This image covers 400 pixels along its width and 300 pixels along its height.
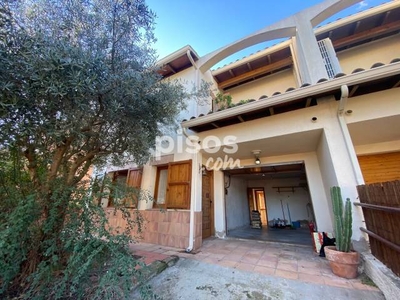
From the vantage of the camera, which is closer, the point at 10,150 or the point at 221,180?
the point at 10,150

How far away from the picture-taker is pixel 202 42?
5.91 meters

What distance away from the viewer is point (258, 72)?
648 centimetres

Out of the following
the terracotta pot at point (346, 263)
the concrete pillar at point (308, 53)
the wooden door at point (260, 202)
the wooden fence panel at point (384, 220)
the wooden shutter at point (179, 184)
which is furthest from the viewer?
the wooden door at point (260, 202)

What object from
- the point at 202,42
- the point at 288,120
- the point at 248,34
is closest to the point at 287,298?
the point at 288,120

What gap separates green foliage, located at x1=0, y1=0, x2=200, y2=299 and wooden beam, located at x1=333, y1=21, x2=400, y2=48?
20.3ft

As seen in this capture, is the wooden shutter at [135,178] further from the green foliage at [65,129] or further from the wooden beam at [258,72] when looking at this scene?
the wooden beam at [258,72]

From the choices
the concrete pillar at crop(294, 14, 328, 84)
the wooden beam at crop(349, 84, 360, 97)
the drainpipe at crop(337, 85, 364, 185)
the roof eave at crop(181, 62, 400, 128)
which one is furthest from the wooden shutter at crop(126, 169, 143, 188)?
the wooden beam at crop(349, 84, 360, 97)

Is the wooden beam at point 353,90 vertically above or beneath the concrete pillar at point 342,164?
above

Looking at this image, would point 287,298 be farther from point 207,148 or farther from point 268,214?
point 268,214

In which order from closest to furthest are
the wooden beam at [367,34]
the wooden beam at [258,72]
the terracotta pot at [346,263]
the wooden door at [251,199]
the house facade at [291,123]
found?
the terracotta pot at [346,263] < the house facade at [291,123] < the wooden beam at [367,34] < the wooden beam at [258,72] < the wooden door at [251,199]

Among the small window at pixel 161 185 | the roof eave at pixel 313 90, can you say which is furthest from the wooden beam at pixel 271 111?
the small window at pixel 161 185

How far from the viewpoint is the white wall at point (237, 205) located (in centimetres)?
692

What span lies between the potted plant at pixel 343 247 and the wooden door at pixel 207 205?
3232 mm

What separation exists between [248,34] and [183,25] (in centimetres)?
203
